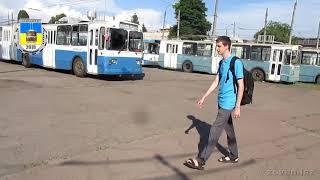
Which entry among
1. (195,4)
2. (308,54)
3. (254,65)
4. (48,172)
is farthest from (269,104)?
(195,4)

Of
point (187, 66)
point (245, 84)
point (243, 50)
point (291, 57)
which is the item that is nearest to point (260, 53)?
point (243, 50)

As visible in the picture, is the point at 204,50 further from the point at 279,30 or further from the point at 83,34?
the point at 279,30

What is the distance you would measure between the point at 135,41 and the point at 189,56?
1321cm

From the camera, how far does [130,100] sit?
1382 cm

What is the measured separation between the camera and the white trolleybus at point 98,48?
786 inches

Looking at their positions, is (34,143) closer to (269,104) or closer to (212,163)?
(212,163)

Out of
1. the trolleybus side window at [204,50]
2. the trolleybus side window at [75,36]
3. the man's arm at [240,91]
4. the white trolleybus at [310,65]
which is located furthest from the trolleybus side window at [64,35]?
the man's arm at [240,91]

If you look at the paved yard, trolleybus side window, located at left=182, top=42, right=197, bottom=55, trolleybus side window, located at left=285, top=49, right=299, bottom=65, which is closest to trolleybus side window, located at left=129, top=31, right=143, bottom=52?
the paved yard

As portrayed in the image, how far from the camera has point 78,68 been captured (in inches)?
859

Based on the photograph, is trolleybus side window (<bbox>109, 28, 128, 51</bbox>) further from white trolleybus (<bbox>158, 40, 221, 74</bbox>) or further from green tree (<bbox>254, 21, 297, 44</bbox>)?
green tree (<bbox>254, 21, 297, 44</bbox>)

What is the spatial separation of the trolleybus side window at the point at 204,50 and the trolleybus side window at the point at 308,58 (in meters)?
6.83

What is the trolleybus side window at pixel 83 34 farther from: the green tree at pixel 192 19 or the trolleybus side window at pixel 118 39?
the green tree at pixel 192 19

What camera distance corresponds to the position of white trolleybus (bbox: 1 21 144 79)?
65.5ft

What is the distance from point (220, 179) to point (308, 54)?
2618 cm
